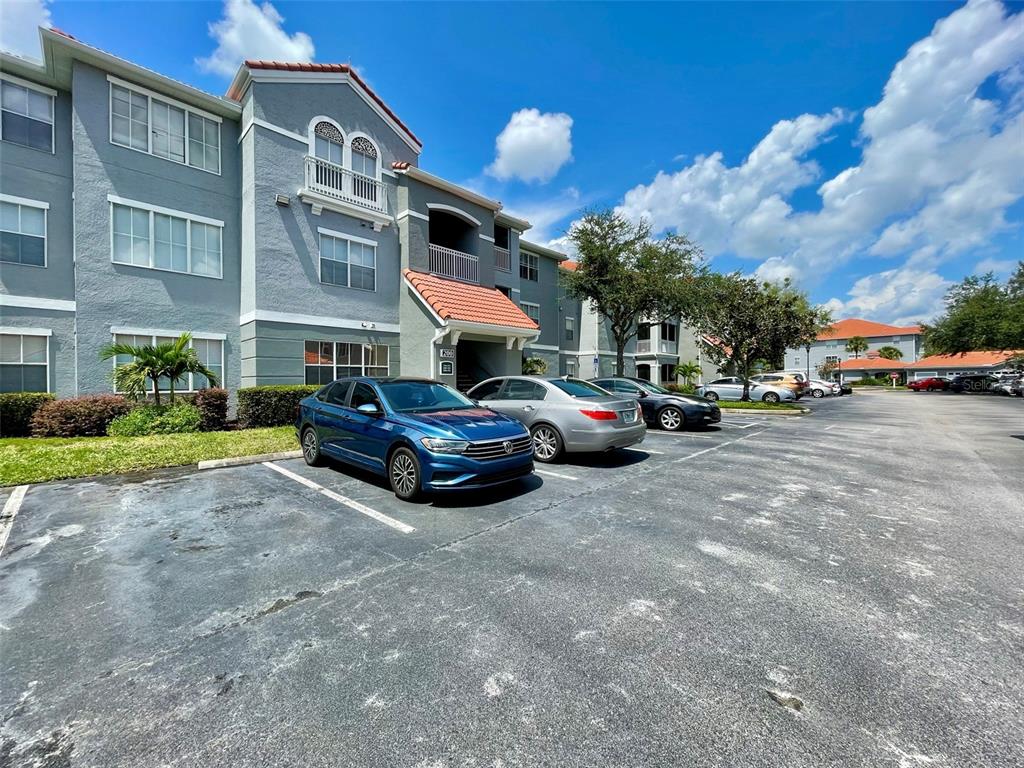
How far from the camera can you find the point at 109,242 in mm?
11266

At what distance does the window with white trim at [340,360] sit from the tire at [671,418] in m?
9.15

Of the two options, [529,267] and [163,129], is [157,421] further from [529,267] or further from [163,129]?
[529,267]

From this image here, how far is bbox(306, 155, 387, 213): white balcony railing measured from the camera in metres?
13.5

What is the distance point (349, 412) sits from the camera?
699 cm

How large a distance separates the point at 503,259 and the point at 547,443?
44.5ft

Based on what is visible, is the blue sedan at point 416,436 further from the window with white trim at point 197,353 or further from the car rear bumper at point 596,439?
the window with white trim at point 197,353

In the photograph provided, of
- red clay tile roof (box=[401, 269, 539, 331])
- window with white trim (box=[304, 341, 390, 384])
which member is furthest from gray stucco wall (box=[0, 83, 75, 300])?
red clay tile roof (box=[401, 269, 539, 331])

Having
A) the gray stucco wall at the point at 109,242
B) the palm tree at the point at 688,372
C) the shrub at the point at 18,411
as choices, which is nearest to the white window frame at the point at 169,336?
the gray stucco wall at the point at 109,242

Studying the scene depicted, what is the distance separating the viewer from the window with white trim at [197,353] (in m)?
11.7

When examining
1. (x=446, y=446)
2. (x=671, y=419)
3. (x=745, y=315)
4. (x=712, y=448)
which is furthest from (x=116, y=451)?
(x=745, y=315)

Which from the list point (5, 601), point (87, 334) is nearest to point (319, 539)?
point (5, 601)

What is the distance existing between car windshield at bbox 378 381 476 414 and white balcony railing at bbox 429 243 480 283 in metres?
9.80

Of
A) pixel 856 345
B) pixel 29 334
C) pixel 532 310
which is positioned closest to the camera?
pixel 29 334

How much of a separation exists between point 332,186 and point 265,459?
378 inches
